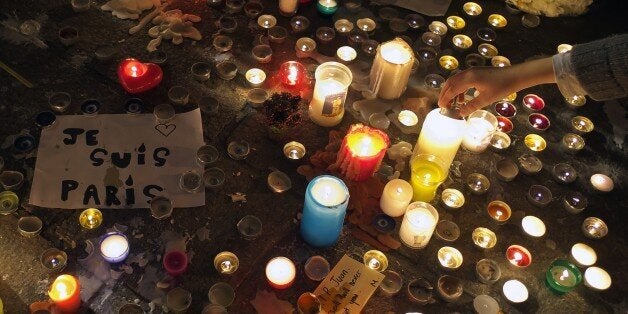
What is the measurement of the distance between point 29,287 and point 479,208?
1646mm

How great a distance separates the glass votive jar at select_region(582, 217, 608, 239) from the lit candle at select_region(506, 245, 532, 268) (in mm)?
285

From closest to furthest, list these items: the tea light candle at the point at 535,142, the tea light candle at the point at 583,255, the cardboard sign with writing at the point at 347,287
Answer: the cardboard sign with writing at the point at 347,287 < the tea light candle at the point at 583,255 < the tea light candle at the point at 535,142

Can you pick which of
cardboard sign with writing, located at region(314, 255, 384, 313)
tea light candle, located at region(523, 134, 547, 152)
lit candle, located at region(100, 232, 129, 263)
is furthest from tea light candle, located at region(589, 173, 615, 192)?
lit candle, located at region(100, 232, 129, 263)

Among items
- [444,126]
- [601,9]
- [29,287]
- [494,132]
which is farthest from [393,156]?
[601,9]

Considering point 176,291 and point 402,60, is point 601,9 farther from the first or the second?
point 176,291

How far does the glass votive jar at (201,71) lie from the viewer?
7.89 feet

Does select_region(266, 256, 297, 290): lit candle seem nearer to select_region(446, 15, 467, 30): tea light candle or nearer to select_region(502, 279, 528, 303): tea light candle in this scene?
select_region(502, 279, 528, 303): tea light candle

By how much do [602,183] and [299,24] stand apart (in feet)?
4.99

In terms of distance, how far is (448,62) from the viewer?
263cm

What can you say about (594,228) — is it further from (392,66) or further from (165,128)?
(165,128)

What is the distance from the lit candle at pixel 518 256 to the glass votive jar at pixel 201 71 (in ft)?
4.72

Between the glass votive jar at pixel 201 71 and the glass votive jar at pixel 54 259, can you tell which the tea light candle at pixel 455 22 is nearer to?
the glass votive jar at pixel 201 71

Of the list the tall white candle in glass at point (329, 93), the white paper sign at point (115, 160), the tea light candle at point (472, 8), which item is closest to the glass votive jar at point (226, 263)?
the white paper sign at point (115, 160)

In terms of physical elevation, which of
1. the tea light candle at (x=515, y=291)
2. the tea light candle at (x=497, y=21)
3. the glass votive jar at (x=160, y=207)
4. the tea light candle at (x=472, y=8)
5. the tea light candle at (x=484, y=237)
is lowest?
the glass votive jar at (x=160, y=207)
